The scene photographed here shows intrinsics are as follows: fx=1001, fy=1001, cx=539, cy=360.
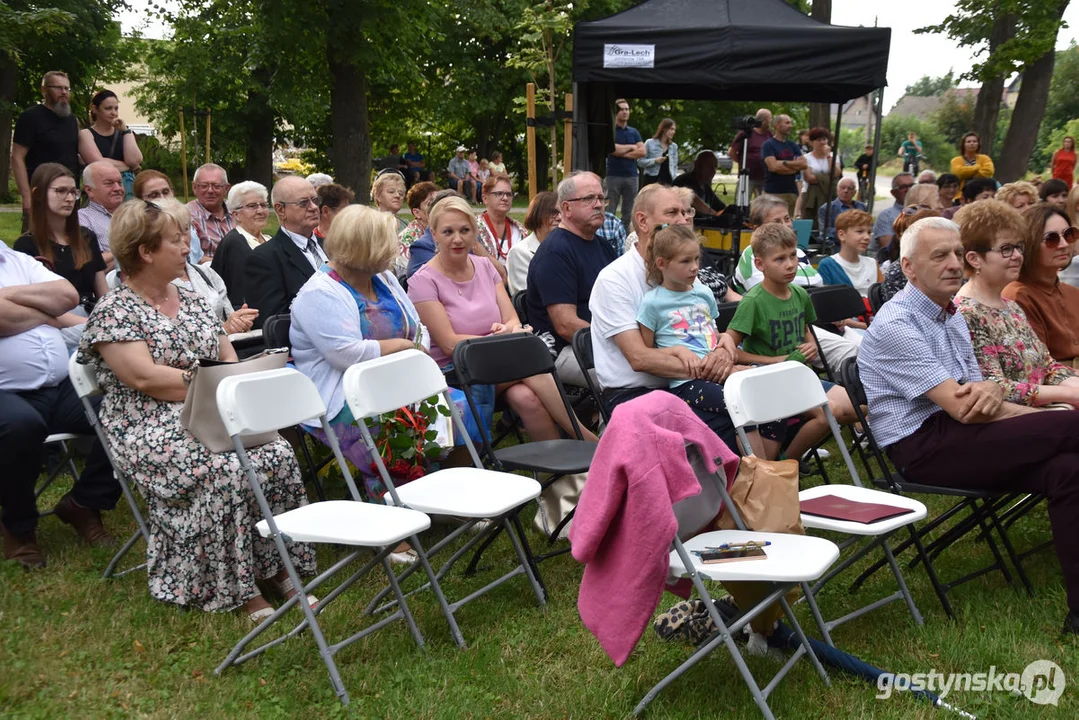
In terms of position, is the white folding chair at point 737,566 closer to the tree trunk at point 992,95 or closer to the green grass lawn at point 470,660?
the green grass lawn at point 470,660

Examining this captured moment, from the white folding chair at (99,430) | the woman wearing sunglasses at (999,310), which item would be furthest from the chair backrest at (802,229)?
the white folding chair at (99,430)

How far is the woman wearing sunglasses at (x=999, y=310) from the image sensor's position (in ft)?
14.0

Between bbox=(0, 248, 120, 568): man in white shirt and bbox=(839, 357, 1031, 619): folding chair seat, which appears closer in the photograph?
bbox=(839, 357, 1031, 619): folding chair seat

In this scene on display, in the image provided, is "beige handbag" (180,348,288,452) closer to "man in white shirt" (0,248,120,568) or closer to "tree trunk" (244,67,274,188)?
"man in white shirt" (0,248,120,568)

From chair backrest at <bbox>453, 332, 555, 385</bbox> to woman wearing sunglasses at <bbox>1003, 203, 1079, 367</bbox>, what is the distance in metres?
2.26

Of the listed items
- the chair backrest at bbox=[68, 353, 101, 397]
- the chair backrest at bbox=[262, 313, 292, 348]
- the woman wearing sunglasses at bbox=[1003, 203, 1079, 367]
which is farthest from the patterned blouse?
the chair backrest at bbox=[68, 353, 101, 397]

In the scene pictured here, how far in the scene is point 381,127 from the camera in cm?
3167

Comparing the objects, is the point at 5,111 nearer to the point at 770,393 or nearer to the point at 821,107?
the point at 821,107

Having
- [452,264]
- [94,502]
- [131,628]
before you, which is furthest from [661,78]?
[131,628]

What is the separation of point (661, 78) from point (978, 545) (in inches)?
231

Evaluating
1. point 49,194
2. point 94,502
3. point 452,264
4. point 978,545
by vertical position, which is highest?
point 49,194

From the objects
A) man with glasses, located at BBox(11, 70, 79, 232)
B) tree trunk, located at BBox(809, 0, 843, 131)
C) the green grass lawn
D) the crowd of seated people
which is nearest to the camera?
the green grass lawn

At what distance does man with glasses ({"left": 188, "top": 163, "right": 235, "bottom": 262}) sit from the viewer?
6.84 meters

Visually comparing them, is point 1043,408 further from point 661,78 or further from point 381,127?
point 381,127
